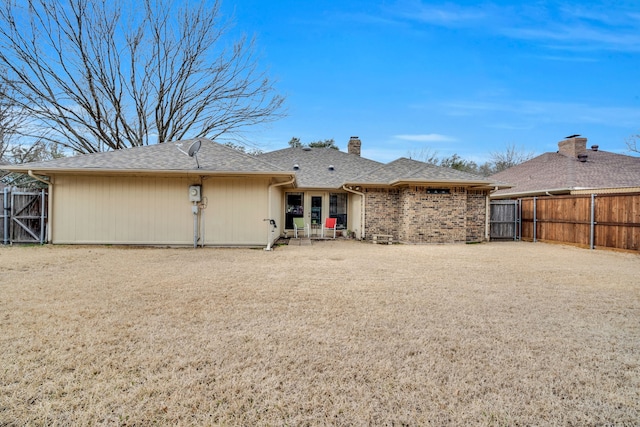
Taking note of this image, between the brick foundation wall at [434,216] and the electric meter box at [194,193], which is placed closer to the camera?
the electric meter box at [194,193]

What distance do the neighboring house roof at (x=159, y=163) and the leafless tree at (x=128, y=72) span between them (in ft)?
30.8

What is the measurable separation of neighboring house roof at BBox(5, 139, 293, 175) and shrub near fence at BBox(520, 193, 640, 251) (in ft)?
32.2

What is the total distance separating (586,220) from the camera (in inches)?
413

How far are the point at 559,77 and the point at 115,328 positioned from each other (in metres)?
19.2

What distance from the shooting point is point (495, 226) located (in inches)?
536

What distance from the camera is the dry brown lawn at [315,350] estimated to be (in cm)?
199

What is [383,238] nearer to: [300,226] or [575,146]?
[300,226]

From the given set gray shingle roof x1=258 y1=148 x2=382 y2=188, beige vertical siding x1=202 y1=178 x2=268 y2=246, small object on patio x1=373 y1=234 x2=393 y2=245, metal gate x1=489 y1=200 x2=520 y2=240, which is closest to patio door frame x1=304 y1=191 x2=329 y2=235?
gray shingle roof x1=258 y1=148 x2=382 y2=188

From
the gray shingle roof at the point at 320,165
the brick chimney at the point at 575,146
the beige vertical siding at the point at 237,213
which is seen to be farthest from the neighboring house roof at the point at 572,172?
the beige vertical siding at the point at 237,213

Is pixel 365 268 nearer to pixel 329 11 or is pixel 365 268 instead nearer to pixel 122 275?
pixel 122 275

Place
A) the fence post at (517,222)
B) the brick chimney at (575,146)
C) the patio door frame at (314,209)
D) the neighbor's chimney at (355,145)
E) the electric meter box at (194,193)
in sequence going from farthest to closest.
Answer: the neighbor's chimney at (355,145) → the brick chimney at (575,146) → the patio door frame at (314,209) → the fence post at (517,222) → the electric meter box at (194,193)

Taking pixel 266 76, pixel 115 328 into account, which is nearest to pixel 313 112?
Answer: pixel 266 76

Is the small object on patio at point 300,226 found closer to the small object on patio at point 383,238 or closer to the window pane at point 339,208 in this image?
the window pane at point 339,208

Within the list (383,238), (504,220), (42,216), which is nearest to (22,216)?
(42,216)
